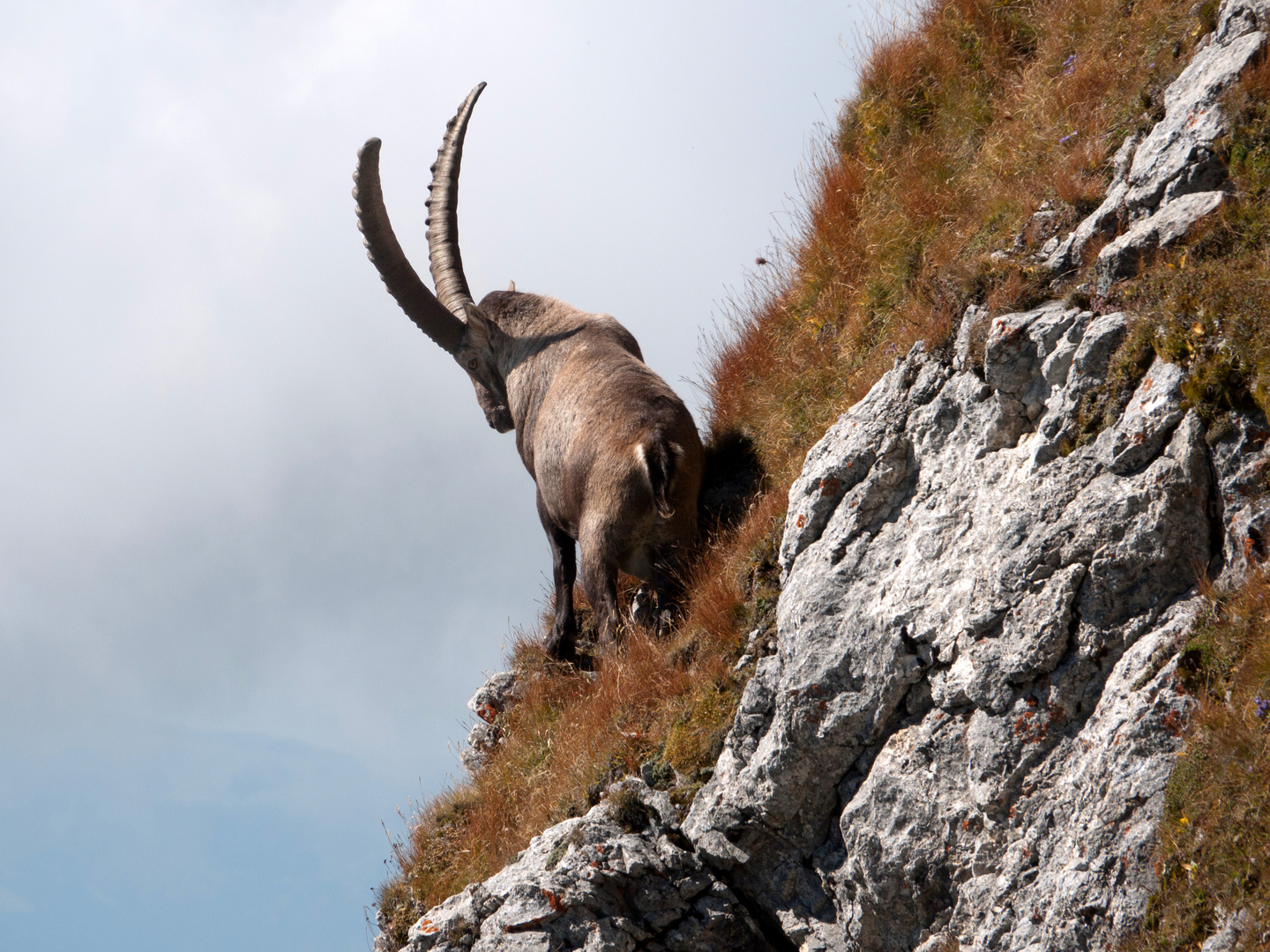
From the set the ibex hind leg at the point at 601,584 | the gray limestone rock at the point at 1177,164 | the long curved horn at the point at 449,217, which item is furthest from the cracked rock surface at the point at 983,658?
the long curved horn at the point at 449,217

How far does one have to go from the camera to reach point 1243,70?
5.16 meters

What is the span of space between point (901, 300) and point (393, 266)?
18.4ft

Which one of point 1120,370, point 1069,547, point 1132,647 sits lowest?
point 1132,647

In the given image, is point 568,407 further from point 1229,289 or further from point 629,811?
point 1229,289

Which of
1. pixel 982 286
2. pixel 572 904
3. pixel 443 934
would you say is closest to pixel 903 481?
pixel 982 286

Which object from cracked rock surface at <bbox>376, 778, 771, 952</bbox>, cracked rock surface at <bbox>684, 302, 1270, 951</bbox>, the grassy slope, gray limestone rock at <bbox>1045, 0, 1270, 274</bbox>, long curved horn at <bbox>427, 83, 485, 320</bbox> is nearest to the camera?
cracked rock surface at <bbox>684, 302, 1270, 951</bbox>

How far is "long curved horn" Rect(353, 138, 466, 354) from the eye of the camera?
420 inches

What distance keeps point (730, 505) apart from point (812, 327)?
6.89 ft

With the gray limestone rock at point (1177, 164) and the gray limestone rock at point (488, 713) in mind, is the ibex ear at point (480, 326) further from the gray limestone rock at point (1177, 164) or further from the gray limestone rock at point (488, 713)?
the gray limestone rock at point (1177, 164)

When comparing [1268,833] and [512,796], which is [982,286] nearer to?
[1268,833]

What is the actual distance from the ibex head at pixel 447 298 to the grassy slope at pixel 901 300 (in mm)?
2425

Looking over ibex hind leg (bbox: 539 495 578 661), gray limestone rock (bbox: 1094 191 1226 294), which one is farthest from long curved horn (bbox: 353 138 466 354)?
gray limestone rock (bbox: 1094 191 1226 294)

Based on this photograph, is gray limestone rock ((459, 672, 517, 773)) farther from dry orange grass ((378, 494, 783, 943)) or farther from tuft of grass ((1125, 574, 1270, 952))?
tuft of grass ((1125, 574, 1270, 952))

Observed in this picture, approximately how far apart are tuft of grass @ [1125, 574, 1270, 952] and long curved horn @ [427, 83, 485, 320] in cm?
876
